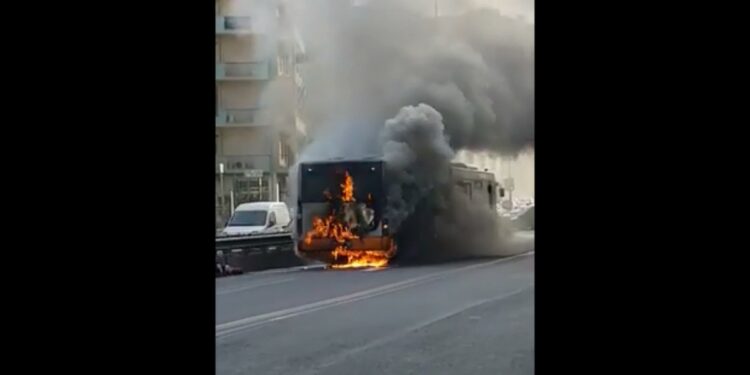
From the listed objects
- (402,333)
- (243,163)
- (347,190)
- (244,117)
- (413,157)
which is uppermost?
(244,117)

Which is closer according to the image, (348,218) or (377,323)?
(377,323)

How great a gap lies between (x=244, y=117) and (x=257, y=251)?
1555mm

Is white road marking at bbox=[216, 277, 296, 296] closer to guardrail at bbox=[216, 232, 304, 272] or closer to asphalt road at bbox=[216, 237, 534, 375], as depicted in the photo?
asphalt road at bbox=[216, 237, 534, 375]

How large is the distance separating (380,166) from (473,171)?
1.53m

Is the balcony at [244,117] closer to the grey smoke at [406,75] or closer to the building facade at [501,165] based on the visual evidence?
the grey smoke at [406,75]

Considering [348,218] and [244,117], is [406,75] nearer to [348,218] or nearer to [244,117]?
[348,218]

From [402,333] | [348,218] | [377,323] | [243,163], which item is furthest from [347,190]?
[402,333]

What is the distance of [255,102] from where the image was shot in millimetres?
7523

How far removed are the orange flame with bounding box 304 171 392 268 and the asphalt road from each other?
0.80 metres

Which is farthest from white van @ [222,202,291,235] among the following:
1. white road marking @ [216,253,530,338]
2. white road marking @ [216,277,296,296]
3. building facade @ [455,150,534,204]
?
building facade @ [455,150,534,204]

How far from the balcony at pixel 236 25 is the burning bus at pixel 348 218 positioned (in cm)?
257

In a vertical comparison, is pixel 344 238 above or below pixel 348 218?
below

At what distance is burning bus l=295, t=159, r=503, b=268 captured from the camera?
8.95 meters
